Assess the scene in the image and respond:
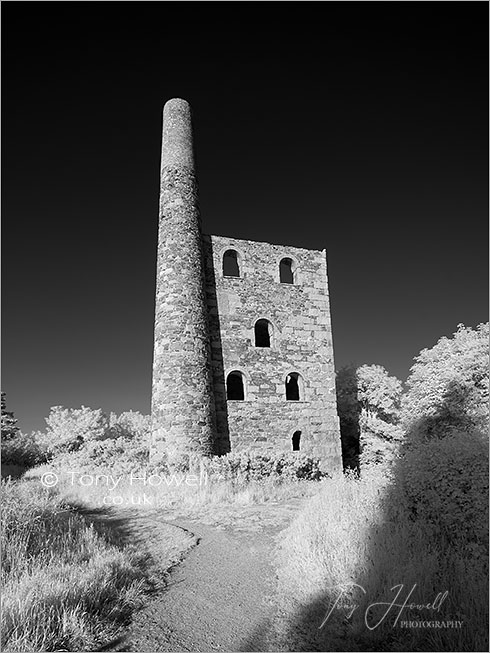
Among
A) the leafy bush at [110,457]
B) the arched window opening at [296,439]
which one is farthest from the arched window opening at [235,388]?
the leafy bush at [110,457]

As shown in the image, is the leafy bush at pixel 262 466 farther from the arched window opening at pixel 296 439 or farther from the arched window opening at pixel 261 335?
the arched window opening at pixel 261 335

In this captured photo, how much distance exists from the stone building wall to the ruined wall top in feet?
11.6

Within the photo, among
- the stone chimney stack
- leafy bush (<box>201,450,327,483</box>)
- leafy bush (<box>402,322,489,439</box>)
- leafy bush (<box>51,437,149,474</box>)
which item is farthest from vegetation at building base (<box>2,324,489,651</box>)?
leafy bush (<box>402,322,489,439</box>)

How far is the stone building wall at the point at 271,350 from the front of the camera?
16.1 metres

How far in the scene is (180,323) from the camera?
1498 centimetres

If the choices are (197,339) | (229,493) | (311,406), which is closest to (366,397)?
(311,406)

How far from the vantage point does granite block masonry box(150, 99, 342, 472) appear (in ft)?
47.5

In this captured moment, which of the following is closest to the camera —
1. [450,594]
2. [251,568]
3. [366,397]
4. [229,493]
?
[450,594]

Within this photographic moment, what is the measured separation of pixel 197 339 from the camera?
15.1 meters

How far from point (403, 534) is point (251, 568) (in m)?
2.27

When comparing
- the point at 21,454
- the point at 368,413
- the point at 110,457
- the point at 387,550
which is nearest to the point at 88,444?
the point at 110,457

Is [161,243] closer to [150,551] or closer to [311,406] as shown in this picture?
[311,406]

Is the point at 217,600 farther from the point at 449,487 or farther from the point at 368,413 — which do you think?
the point at 368,413
